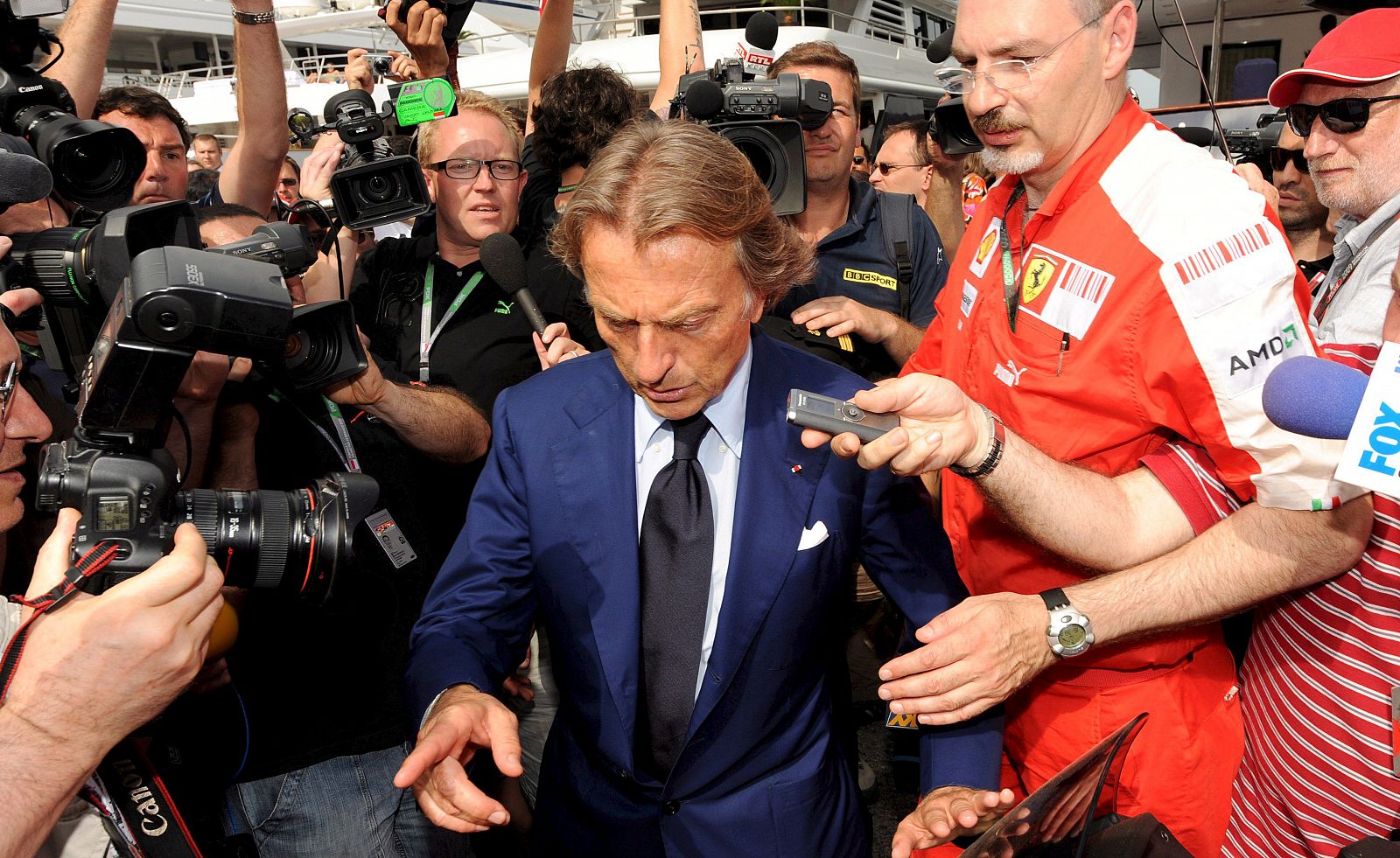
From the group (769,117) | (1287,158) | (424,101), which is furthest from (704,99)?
(1287,158)

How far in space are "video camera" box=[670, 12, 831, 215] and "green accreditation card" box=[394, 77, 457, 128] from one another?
28.5 inches

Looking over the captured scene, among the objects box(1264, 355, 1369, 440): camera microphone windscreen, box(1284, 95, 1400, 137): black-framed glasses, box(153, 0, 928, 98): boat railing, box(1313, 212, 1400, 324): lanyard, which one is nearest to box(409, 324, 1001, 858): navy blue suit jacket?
box(1264, 355, 1369, 440): camera microphone windscreen

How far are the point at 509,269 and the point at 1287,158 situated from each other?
3922 millimetres

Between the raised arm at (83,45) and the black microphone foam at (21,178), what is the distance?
5.29 ft

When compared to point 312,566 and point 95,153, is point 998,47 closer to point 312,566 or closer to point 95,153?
point 312,566

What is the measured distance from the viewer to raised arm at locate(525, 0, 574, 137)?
392 centimetres

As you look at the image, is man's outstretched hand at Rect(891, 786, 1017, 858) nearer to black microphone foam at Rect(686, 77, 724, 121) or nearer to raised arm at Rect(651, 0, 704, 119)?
black microphone foam at Rect(686, 77, 724, 121)

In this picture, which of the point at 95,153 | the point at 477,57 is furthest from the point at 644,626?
the point at 477,57

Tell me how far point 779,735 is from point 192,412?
4.80 feet

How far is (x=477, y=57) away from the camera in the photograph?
22891 mm

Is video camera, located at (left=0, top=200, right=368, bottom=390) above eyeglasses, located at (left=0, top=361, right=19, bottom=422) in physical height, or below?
above

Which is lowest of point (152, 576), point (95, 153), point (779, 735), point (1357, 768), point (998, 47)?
point (779, 735)

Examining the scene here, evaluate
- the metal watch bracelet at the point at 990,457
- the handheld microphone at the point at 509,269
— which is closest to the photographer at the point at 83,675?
the metal watch bracelet at the point at 990,457

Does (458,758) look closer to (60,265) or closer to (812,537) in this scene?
(812,537)
